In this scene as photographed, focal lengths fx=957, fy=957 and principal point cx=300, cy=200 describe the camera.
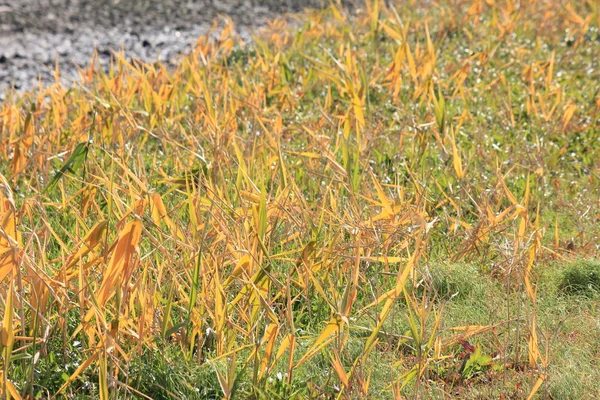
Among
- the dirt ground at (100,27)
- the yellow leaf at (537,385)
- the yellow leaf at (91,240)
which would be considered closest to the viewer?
the yellow leaf at (537,385)

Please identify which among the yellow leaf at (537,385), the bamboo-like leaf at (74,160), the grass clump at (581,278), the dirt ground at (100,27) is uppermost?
the bamboo-like leaf at (74,160)

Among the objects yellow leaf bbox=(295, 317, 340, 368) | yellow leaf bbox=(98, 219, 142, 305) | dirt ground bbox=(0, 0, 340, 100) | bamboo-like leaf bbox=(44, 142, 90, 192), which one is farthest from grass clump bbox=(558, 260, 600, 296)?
dirt ground bbox=(0, 0, 340, 100)

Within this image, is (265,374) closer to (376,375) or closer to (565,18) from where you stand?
(376,375)

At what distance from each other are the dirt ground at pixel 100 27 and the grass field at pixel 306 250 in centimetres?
163

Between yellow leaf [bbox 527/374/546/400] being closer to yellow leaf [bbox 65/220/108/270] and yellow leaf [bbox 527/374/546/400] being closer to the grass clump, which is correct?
the grass clump

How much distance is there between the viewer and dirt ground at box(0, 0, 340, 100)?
5.85 metres

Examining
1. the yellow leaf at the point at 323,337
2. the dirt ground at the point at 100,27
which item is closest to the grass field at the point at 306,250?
the yellow leaf at the point at 323,337

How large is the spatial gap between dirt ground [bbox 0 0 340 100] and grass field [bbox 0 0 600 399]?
5.33 ft

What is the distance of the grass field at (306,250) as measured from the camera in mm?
2037

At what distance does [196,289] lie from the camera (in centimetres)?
210

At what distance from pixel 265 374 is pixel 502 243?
911 mm

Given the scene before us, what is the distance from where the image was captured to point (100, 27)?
6.67 m

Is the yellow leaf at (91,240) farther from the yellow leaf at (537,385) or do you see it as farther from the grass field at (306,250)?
the yellow leaf at (537,385)

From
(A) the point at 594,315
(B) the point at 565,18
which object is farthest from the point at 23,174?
(B) the point at 565,18
